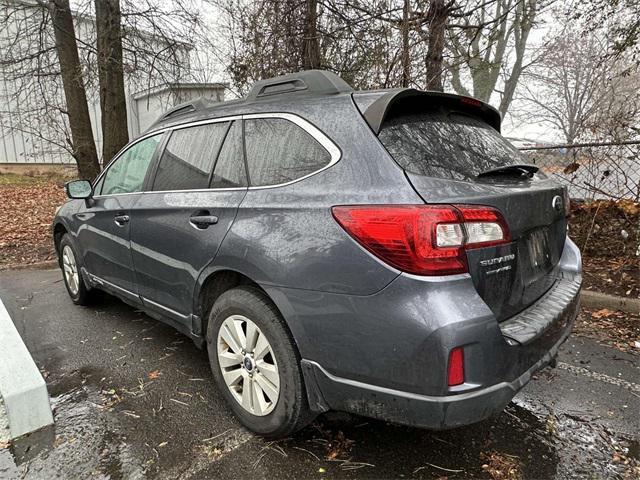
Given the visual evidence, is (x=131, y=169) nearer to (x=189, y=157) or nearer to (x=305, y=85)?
(x=189, y=157)

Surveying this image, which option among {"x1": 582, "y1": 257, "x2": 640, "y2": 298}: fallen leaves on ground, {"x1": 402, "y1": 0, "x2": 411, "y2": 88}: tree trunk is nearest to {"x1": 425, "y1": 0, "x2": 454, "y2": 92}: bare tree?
{"x1": 402, "y1": 0, "x2": 411, "y2": 88}: tree trunk

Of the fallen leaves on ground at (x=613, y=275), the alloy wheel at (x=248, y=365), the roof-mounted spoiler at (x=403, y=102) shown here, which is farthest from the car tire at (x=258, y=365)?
the fallen leaves on ground at (x=613, y=275)

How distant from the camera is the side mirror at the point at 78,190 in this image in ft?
12.4

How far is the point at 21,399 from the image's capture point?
239cm

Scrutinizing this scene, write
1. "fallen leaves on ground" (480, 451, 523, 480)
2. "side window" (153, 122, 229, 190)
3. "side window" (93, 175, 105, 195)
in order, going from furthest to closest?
"side window" (93, 175, 105, 195) < "side window" (153, 122, 229, 190) < "fallen leaves on ground" (480, 451, 523, 480)

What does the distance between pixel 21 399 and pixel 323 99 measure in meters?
2.33

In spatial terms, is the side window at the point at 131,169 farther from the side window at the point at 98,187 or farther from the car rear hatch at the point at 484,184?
the car rear hatch at the point at 484,184

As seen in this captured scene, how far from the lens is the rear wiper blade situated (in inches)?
78.3

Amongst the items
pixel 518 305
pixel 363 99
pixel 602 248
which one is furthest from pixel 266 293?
pixel 602 248

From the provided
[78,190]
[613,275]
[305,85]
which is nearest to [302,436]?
[305,85]

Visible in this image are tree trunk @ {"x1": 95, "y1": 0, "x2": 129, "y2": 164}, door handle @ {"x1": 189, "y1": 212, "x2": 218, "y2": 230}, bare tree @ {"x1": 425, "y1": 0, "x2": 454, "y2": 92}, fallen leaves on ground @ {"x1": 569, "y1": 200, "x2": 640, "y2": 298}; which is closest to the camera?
door handle @ {"x1": 189, "y1": 212, "x2": 218, "y2": 230}

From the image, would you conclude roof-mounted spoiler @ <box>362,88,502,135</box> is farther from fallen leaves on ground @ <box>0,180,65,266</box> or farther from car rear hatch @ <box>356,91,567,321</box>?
fallen leaves on ground @ <box>0,180,65,266</box>

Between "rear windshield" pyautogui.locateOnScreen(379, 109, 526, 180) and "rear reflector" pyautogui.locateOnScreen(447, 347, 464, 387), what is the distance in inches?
29.3

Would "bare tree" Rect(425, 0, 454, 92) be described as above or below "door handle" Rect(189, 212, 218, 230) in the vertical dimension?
above
